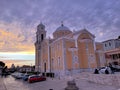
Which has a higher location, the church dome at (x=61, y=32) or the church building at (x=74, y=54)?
the church dome at (x=61, y=32)

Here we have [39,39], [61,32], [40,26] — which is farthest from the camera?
[40,26]

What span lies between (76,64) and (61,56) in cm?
369

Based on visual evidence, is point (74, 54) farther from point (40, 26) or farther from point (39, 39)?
point (40, 26)

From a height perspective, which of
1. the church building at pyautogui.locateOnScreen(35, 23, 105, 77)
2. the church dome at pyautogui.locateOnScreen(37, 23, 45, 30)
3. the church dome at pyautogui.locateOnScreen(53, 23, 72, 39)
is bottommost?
the church building at pyautogui.locateOnScreen(35, 23, 105, 77)

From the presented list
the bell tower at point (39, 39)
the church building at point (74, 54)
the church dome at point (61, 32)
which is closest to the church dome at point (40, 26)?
the bell tower at point (39, 39)

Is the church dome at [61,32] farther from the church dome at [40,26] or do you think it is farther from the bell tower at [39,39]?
the church dome at [40,26]

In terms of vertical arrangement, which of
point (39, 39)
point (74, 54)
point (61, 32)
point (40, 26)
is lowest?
point (74, 54)

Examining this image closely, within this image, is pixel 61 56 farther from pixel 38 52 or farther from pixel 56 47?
pixel 38 52

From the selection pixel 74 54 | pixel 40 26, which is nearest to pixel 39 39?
pixel 40 26

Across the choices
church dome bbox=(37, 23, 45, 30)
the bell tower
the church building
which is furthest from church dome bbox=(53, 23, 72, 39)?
church dome bbox=(37, 23, 45, 30)

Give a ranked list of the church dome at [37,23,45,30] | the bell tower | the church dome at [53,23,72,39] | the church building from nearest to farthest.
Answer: the church building < the church dome at [53,23,72,39] < the bell tower < the church dome at [37,23,45,30]

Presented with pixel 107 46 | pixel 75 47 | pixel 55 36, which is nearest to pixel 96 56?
pixel 75 47

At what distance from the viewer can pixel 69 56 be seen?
3198 cm

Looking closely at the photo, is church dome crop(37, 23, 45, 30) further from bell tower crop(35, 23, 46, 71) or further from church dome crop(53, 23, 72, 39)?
church dome crop(53, 23, 72, 39)
